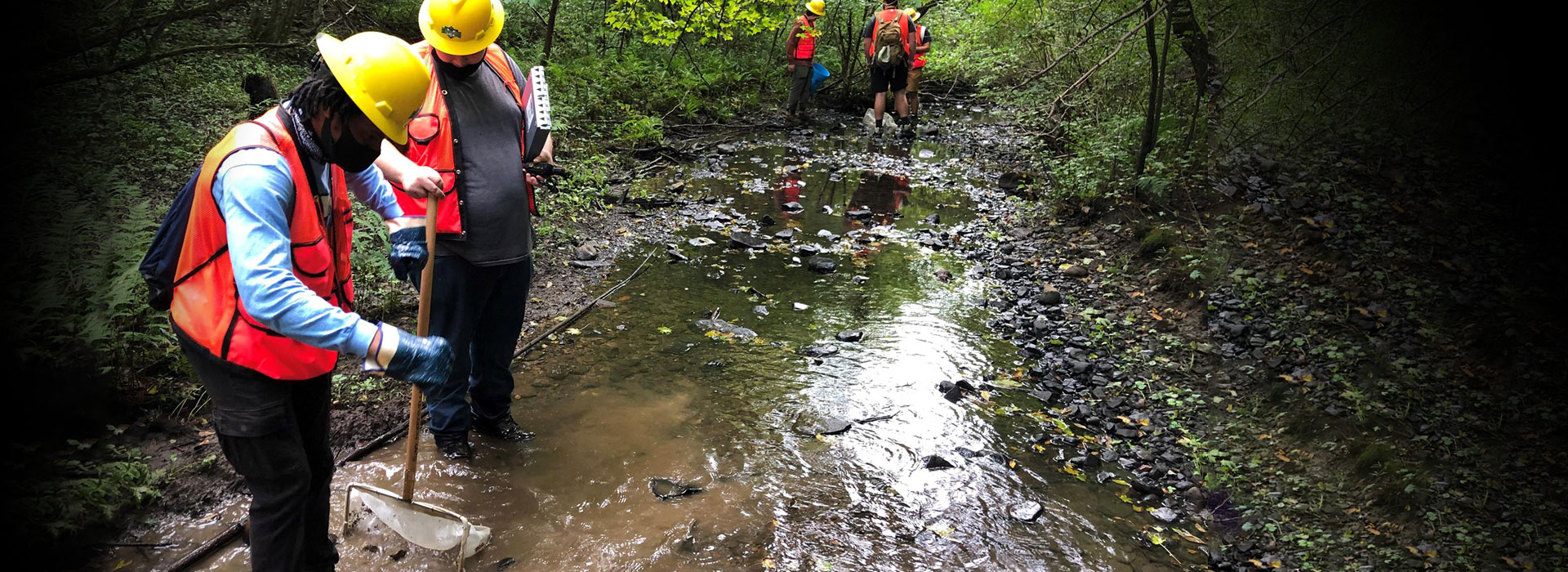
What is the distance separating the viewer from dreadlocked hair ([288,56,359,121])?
7.69 feet

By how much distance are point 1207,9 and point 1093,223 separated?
2258 millimetres

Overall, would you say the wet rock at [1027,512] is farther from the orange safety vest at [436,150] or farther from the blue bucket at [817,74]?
the blue bucket at [817,74]

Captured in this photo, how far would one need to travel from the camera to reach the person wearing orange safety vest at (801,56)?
40.9 ft

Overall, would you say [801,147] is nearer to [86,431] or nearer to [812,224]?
[812,224]

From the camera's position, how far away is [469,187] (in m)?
3.42

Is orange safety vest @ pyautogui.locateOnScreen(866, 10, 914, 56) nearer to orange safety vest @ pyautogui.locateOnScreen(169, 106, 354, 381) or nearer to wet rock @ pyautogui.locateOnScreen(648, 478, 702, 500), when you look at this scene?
wet rock @ pyautogui.locateOnScreen(648, 478, 702, 500)

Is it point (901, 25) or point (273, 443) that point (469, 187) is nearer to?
point (273, 443)

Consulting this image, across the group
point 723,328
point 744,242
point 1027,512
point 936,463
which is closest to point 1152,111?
point 744,242

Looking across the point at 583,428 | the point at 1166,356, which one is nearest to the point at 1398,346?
the point at 1166,356

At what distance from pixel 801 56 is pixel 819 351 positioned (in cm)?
835

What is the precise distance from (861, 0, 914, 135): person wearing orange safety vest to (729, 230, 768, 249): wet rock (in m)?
5.63

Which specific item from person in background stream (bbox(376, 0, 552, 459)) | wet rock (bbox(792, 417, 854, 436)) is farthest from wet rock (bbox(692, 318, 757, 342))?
person in background stream (bbox(376, 0, 552, 459))

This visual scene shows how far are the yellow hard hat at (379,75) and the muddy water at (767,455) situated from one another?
1844 millimetres

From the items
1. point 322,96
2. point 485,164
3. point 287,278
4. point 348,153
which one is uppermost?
point 322,96
